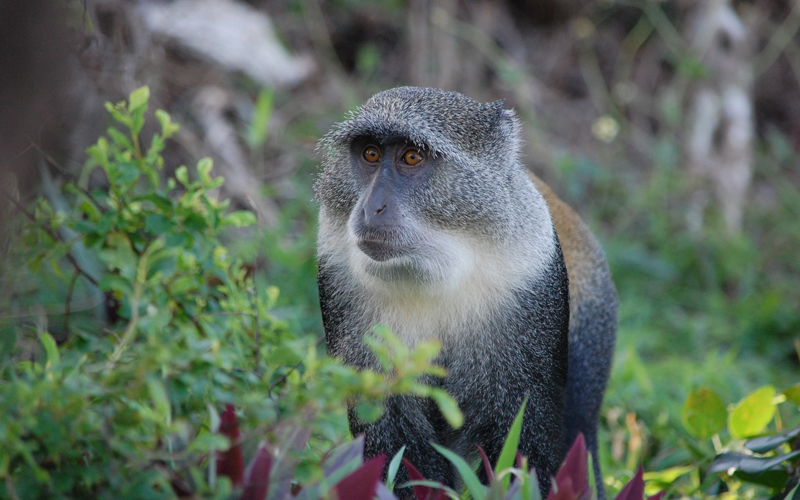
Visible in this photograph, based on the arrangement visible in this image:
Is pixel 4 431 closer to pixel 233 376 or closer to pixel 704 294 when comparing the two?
pixel 233 376

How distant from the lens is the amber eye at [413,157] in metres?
2.57

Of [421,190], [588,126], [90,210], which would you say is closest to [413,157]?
[421,190]

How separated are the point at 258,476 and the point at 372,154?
4.26 feet

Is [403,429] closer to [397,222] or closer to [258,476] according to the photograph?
[397,222]

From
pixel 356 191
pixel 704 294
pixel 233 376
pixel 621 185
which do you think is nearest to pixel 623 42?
pixel 621 185

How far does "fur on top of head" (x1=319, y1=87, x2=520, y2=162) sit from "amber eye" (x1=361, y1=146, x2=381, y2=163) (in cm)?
5

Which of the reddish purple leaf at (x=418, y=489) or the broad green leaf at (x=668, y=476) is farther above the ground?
the reddish purple leaf at (x=418, y=489)

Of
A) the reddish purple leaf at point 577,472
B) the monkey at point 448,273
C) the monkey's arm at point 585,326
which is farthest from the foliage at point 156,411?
the monkey's arm at point 585,326

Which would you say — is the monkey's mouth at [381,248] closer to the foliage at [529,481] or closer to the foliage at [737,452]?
the foliage at [529,481]

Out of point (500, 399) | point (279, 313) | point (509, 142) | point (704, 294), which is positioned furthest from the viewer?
point (704, 294)

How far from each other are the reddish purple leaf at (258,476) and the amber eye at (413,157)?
3.98 ft

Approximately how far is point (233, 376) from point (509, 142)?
130 cm

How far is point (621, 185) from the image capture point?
6613mm

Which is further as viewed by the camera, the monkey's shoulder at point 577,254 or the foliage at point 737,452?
the monkey's shoulder at point 577,254
